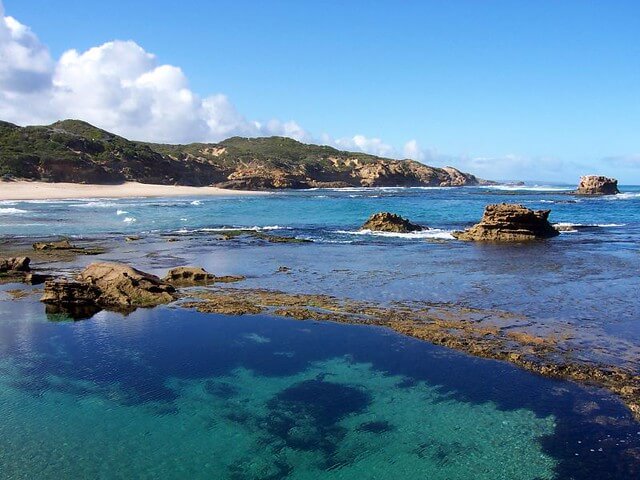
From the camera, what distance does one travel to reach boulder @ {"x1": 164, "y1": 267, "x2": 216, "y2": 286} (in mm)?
20344

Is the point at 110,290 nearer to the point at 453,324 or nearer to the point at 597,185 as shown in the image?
the point at 453,324

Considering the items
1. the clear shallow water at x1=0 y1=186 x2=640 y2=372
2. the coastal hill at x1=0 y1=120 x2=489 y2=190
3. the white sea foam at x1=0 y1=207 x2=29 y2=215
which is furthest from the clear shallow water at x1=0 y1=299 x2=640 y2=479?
the coastal hill at x1=0 y1=120 x2=489 y2=190

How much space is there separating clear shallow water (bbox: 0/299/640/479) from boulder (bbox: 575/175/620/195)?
10240 centimetres

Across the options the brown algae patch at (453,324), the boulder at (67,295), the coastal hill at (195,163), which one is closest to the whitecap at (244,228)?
the brown algae patch at (453,324)

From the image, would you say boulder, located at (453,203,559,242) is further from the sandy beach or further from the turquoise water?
the sandy beach

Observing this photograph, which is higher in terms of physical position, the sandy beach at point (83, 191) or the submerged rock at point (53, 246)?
the sandy beach at point (83, 191)

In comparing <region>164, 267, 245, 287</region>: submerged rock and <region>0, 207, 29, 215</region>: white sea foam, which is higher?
<region>0, 207, 29, 215</region>: white sea foam

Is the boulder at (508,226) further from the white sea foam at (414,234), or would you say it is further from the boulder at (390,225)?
the boulder at (390,225)

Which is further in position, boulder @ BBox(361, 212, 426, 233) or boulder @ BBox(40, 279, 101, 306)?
boulder @ BBox(361, 212, 426, 233)

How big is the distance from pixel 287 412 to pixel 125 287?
957cm

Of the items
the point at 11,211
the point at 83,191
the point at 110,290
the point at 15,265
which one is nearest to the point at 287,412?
the point at 110,290

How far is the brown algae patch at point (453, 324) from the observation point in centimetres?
1119

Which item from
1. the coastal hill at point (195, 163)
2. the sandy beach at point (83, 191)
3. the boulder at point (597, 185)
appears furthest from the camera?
the boulder at point (597, 185)

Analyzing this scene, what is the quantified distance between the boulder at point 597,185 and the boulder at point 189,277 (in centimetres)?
9908
